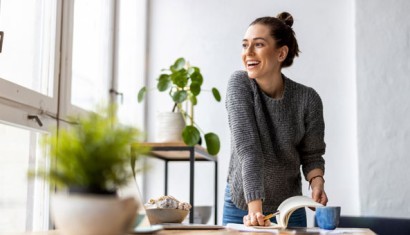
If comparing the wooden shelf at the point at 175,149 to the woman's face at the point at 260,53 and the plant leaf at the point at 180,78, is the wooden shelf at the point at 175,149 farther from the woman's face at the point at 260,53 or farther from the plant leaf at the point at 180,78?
the woman's face at the point at 260,53

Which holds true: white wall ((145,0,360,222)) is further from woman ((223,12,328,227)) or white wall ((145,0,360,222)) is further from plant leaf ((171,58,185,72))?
woman ((223,12,328,227))

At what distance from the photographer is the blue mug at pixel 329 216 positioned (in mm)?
1450

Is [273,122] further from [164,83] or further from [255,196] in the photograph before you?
[164,83]

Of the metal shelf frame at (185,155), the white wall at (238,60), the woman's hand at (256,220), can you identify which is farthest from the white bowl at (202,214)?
the woman's hand at (256,220)

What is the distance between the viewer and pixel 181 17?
12.7ft

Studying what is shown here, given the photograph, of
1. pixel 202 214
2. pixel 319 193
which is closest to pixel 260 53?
pixel 319 193

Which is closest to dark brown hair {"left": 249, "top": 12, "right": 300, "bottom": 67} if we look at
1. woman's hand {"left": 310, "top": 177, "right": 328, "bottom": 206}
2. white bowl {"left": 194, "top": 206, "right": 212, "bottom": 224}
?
woman's hand {"left": 310, "top": 177, "right": 328, "bottom": 206}

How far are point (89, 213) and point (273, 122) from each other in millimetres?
1323

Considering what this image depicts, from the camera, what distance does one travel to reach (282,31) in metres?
2.11

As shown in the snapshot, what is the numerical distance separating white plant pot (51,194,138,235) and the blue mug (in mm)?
846

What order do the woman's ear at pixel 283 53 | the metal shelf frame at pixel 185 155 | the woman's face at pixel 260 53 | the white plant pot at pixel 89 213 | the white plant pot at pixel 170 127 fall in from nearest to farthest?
the white plant pot at pixel 89 213 < the woman's face at pixel 260 53 < the woman's ear at pixel 283 53 < the metal shelf frame at pixel 185 155 < the white plant pot at pixel 170 127

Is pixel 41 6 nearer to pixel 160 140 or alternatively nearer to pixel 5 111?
pixel 5 111

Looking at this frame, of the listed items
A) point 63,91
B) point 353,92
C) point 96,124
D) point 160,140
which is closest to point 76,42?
point 63,91

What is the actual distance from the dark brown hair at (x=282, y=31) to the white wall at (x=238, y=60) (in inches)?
59.6
